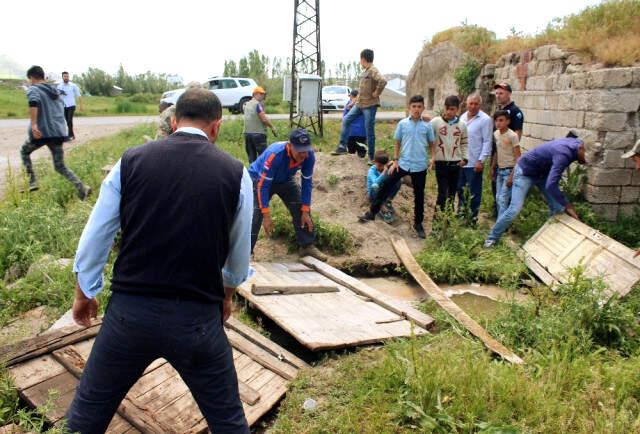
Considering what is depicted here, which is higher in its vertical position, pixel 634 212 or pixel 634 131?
pixel 634 131

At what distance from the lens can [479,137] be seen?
6676mm

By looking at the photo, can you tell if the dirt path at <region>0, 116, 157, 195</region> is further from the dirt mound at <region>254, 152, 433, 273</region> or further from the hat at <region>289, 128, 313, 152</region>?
the hat at <region>289, 128, 313, 152</region>

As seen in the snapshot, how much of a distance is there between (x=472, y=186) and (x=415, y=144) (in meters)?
1.06

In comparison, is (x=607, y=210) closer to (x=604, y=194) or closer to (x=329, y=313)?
(x=604, y=194)

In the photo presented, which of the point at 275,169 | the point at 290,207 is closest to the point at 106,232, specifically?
the point at 275,169

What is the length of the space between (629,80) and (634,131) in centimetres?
64

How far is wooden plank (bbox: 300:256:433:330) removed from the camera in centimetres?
446

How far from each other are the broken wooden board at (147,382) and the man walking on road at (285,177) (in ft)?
5.29

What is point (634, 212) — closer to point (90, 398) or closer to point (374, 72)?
point (374, 72)

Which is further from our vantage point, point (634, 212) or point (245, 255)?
point (634, 212)

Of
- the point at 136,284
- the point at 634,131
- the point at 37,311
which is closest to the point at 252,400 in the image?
the point at 136,284

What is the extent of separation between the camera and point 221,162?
209cm

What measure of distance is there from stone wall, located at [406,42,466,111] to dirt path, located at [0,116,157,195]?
28.0 feet

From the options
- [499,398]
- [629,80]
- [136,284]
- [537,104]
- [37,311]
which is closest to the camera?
[136,284]
